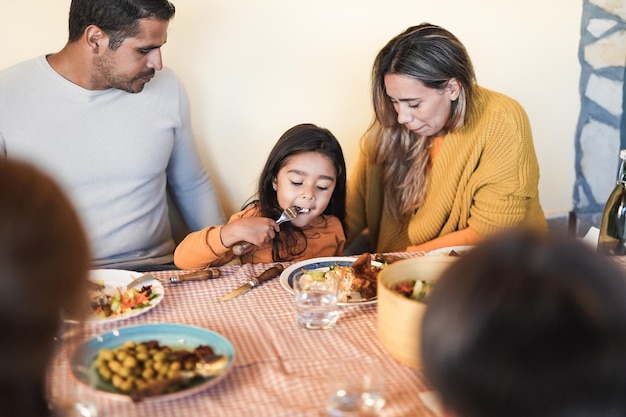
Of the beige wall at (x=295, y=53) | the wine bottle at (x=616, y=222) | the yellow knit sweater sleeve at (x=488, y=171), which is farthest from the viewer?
the beige wall at (x=295, y=53)

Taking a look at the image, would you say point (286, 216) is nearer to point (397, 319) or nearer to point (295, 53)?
point (295, 53)

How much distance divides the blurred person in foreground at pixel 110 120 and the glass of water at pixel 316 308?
95cm

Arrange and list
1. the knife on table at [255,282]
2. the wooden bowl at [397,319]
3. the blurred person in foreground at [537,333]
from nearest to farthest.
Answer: the blurred person in foreground at [537,333]
the wooden bowl at [397,319]
the knife on table at [255,282]

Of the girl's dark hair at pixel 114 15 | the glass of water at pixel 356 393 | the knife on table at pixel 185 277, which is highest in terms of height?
the girl's dark hair at pixel 114 15

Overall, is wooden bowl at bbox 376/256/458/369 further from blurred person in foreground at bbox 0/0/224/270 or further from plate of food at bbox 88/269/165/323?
blurred person in foreground at bbox 0/0/224/270

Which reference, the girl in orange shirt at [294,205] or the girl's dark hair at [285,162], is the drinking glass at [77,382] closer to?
the girl in orange shirt at [294,205]

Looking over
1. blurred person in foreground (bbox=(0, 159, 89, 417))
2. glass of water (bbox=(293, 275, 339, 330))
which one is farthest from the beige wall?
blurred person in foreground (bbox=(0, 159, 89, 417))

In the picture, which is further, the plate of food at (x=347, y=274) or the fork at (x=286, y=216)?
the fork at (x=286, y=216)

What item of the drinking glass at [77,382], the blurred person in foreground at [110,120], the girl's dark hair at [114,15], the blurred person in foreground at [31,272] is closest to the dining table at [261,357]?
the drinking glass at [77,382]

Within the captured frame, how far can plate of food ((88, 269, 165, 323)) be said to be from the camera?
139 cm

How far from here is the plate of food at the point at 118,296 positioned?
4.57 ft

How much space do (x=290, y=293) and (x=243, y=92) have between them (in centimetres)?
116

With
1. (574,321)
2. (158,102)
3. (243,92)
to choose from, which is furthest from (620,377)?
(243,92)

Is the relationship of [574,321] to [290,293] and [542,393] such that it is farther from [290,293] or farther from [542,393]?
[290,293]
